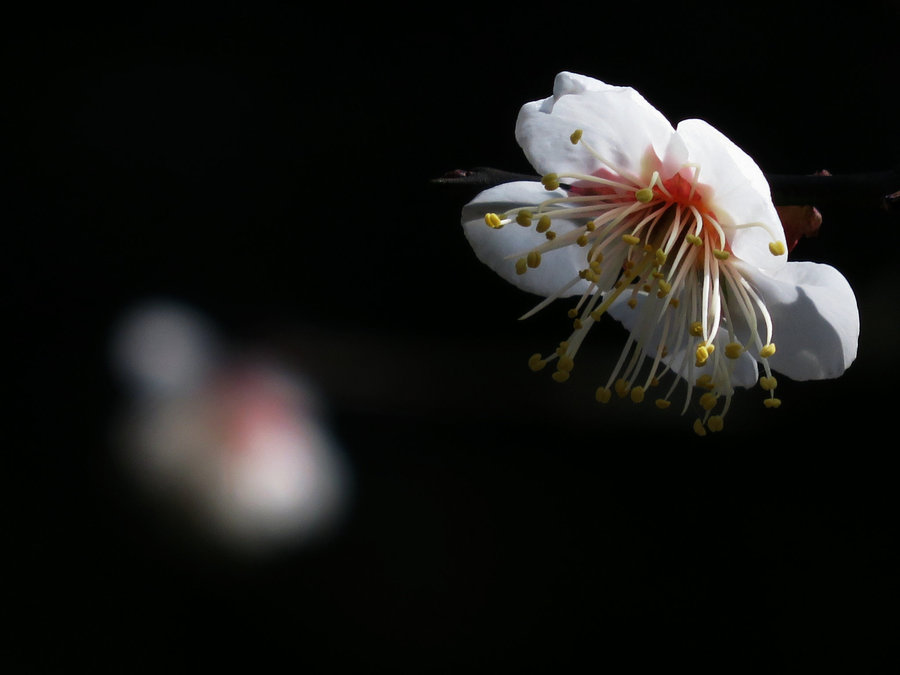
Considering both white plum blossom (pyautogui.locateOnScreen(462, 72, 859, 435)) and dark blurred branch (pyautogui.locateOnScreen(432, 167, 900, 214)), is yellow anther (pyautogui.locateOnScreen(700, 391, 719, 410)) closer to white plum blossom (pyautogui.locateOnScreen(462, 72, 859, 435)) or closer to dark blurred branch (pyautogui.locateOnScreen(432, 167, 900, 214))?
white plum blossom (pyautogui.locateOnScreen(462, 72, 859, 435))

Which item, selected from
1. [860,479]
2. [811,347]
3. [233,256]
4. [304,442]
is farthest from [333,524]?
[811,347]

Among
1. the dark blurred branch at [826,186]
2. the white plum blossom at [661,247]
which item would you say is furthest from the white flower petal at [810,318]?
the dark blurred branch at [826,186]

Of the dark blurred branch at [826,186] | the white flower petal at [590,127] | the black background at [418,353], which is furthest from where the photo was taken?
the black background at [418,353]

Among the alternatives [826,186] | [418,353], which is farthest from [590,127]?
[418,353]

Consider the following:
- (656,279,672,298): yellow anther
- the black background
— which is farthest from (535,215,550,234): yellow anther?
the black background

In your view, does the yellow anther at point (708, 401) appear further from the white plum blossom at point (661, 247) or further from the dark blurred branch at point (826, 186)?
the dark blurred branch at point (826, 186)

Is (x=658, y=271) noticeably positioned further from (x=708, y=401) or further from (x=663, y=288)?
(x=708, y=401)
